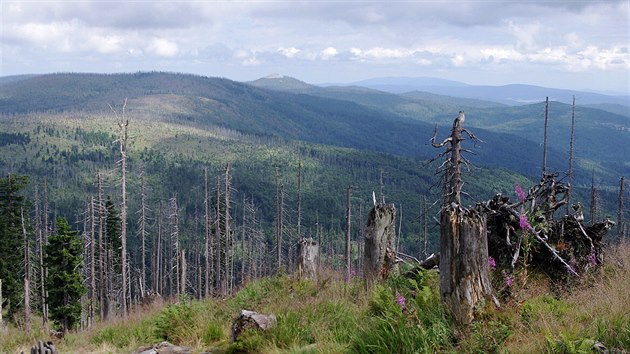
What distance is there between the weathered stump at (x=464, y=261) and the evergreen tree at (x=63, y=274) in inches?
1219

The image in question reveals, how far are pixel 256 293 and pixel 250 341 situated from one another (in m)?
2.85

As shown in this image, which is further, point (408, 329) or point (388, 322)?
point (388, 322)

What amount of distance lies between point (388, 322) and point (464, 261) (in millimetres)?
1025

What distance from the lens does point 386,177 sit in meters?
178

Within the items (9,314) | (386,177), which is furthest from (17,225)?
(386,177)

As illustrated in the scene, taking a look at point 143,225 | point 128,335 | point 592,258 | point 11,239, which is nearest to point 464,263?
point 592,258

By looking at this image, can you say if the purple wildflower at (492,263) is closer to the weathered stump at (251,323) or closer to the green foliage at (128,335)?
the weathered stump at (251,323)

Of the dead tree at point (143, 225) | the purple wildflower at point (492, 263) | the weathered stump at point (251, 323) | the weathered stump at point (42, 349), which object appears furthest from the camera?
the dead tree at point (143, 225)

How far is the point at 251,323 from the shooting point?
6492 mm

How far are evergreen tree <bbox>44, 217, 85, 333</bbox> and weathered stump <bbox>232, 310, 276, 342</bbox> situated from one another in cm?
2839

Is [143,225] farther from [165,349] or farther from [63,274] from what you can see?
[165,349]

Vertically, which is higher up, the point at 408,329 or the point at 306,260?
the point at 408,329

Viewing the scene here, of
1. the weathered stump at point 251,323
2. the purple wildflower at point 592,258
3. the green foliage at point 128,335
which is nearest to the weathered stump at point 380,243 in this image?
the weathered stump at point 251,323

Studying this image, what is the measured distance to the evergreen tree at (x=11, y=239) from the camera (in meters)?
34.7
